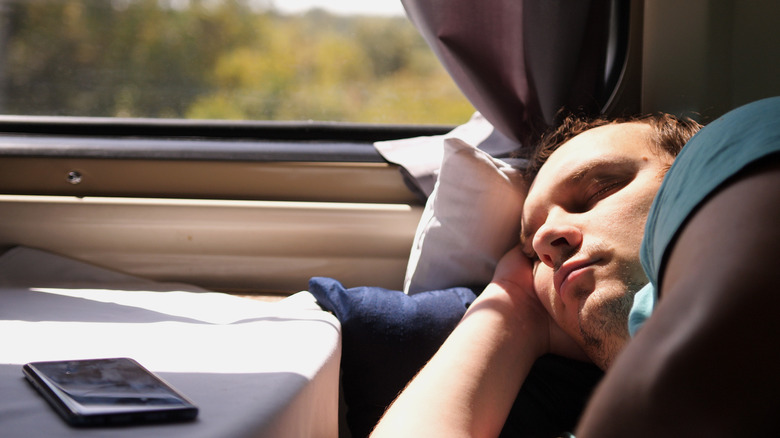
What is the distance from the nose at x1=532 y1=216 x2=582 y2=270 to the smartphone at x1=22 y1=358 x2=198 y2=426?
23.5 inches

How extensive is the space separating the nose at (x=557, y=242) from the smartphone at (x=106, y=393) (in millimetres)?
597

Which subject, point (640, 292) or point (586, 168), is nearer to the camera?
point (640, 292)

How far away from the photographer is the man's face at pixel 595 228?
971 mm

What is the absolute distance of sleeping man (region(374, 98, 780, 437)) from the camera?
375mm

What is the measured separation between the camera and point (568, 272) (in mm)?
1032

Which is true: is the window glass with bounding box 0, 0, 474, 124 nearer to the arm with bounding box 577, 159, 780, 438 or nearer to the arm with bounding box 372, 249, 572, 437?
the arm with bounding box 372, 249, 572, 437

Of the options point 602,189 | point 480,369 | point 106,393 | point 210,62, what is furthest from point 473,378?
point 210,62

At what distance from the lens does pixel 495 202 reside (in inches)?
52.5

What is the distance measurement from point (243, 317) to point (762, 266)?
0.95 m

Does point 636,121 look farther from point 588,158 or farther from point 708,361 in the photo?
point 708,361

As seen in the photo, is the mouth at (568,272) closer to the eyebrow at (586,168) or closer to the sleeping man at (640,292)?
the sleeping man at (640,292)

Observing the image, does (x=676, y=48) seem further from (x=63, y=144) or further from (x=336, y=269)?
(x=63, y=144)

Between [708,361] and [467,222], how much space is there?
0.99 meters

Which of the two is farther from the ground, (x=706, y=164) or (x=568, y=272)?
(x=706, y=164)
